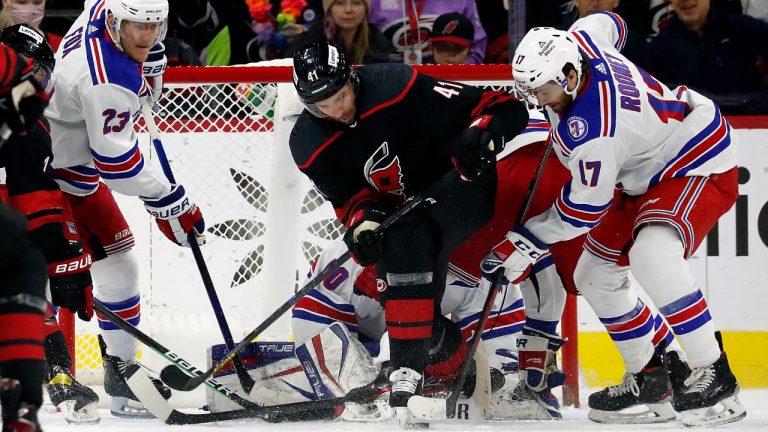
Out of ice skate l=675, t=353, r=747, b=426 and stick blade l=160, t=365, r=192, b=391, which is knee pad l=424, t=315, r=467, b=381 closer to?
ice skate l=675, t=353, r=747, b=426

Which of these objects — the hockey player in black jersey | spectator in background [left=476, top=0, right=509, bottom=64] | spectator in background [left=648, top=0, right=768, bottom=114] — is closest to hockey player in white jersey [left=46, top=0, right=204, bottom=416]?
the hockey player in black jersey

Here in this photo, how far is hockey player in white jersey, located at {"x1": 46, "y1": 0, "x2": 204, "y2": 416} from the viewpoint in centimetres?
339

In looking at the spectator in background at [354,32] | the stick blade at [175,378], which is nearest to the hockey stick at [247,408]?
the stick blade at [175,378]

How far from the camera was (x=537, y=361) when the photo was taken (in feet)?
12.5

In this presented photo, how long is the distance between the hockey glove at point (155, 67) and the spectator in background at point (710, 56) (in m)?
1.86

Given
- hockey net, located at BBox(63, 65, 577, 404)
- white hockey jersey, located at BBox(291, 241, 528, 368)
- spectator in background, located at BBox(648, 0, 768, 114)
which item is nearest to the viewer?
white hockey jersey, located at BBox(291, 241, 528, 368)

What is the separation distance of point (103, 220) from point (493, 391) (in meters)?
1.32

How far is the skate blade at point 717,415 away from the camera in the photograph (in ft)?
11.0

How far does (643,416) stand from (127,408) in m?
1.62

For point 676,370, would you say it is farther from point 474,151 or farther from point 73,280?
point 73,280

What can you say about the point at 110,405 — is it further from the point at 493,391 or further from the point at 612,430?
the point at 612,430

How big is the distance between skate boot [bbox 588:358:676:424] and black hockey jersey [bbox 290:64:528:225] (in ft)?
2.78

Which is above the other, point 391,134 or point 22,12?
point 22,12

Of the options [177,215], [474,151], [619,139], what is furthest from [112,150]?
[619,139]
